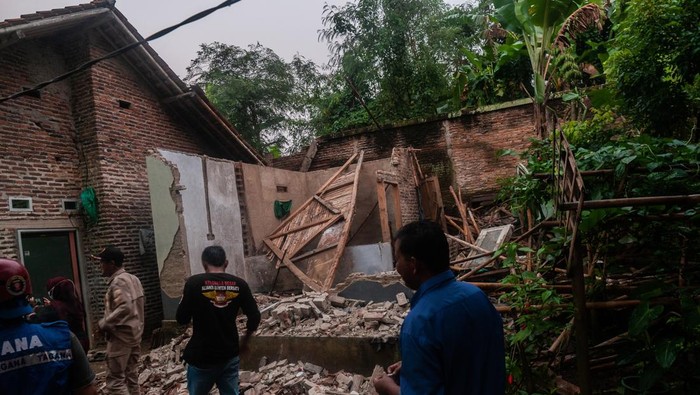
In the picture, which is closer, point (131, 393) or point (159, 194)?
point (131, 393)

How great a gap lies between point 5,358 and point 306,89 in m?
19.1

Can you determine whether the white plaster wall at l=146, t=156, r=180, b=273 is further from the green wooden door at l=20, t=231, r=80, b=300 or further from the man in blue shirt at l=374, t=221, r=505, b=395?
the man in blue shirt at l=374, t=221, r=505, b=395

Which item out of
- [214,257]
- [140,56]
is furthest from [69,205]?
[214,257]

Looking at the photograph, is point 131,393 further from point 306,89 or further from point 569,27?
point 306,89

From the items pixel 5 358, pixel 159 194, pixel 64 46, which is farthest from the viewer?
pixel 64 46

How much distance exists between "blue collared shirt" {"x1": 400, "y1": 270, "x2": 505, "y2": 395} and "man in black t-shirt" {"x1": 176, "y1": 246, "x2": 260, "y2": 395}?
88.2 inches

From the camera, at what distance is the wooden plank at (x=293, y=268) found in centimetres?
849

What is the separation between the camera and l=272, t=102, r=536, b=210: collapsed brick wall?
43.6 feet

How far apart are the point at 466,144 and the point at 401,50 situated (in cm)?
462

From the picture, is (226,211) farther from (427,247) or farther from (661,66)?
(427,247)

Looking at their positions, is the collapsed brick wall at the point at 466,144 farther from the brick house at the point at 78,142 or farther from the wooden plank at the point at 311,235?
the brick house at the point at 78,142

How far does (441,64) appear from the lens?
1620cm

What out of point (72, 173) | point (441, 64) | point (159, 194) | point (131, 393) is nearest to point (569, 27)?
point (441, 64)

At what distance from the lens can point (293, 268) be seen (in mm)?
9008
